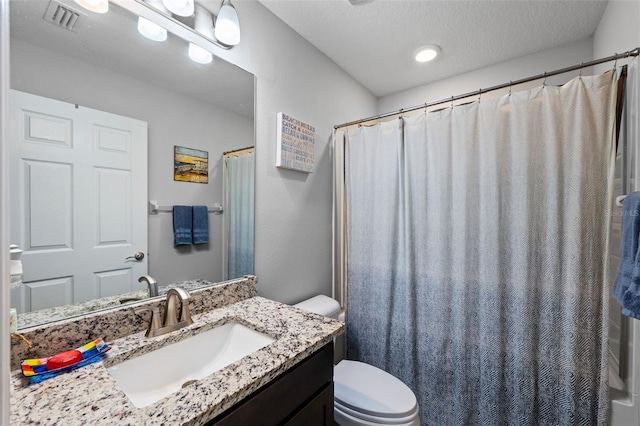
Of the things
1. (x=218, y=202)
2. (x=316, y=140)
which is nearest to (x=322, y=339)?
(x=218, y=202)

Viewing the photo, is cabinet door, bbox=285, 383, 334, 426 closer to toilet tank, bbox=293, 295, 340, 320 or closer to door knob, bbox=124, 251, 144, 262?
toilet tank, bbox=293, 295, 340, 320

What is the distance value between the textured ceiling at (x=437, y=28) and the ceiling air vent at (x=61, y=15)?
2.94 ft

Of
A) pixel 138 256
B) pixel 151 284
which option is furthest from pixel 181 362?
pixel 138 256

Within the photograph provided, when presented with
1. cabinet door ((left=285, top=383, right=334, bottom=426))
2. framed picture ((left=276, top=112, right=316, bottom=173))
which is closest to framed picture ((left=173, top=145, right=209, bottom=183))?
framed picture ((left=276, top=112, right=316, bottom=173))

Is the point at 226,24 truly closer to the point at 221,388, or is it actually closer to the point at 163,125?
the point at 163,125

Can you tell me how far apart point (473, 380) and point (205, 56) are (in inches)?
83.7

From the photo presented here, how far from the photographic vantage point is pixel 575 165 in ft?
3.77

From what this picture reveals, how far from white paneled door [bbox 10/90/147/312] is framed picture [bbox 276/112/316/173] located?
0.67m

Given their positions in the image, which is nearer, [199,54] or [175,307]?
[175,307]

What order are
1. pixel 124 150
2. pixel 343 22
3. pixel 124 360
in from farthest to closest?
1. pixel 343 22
2. pixel 124 150
3. pixel 124 360

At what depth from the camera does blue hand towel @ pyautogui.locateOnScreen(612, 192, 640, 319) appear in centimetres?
84

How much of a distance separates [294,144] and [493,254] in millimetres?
1241

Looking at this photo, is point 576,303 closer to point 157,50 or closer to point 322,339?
point 322,339

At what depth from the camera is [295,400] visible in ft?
2.69
